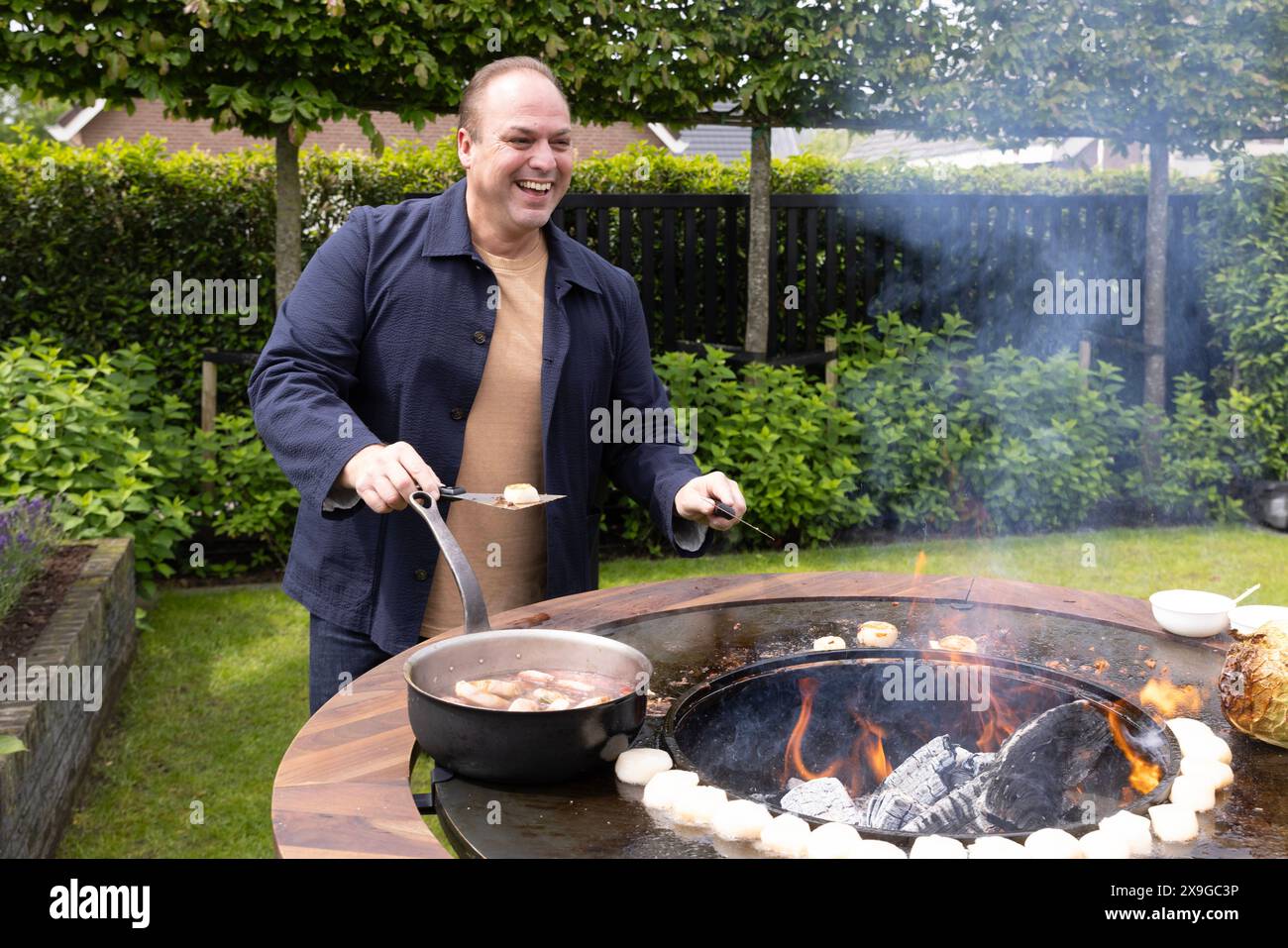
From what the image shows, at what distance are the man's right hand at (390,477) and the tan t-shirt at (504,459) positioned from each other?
1.89 ft

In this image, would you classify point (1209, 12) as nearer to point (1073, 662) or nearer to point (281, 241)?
point (281, 241)

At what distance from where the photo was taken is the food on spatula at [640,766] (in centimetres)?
183

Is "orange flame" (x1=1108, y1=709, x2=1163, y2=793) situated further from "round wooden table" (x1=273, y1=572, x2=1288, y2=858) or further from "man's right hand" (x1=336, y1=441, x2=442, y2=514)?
"man's right hand" (x1=336, y1=441, x2=442, y2=514)

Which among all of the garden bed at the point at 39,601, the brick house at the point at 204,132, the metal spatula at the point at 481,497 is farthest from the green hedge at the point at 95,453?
the brick house at the point at 204,132

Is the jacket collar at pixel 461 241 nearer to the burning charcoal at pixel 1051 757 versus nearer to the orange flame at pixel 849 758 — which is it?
the orange flame at pixel 849 758

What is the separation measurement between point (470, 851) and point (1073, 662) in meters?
1.30

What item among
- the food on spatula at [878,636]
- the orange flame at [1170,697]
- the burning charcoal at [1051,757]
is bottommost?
the burning charcoal at [1051,757]

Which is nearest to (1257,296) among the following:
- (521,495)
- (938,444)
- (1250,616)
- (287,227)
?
(938,444)

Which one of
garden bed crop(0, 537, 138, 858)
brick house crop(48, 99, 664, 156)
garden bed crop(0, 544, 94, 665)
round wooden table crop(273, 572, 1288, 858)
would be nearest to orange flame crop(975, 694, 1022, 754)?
round wooden table crop(273, 572, 1288, 858)

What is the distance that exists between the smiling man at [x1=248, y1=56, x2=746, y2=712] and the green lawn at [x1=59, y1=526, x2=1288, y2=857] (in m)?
1.37

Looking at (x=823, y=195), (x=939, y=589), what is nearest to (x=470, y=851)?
(x=939, y=589)

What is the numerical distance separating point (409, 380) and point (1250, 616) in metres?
1.85

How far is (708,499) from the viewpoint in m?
2.54

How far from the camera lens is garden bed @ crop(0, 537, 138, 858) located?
3.27 meters
